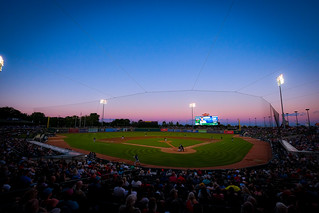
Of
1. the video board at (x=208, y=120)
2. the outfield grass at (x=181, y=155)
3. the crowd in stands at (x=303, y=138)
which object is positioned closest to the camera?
the outfield grass at (x=181, y=155)

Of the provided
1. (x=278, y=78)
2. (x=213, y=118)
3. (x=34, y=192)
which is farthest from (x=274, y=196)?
(x=213, y=118)

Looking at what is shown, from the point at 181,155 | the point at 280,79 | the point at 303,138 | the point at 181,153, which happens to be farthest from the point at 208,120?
the point at 181,155

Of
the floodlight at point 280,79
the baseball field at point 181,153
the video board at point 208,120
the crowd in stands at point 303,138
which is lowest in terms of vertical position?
the baseball field at point 181,153

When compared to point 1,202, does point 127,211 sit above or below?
above

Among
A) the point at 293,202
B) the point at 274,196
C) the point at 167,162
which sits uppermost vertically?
the point at 293,202

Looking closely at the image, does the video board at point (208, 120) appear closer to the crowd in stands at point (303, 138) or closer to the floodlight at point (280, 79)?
the crowd in stands at point (303, 138)

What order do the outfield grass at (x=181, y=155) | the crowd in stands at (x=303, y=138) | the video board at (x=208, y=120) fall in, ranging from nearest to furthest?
the outfield grass at (x=181, y=155)
the crowd in stands at (x=303, y=138)
the video board at (x=208, y=120)

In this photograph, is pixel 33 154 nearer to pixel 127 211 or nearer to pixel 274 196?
pixel 127 211

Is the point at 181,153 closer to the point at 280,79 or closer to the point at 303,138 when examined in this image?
the point at 280,79

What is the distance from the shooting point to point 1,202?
13.2 ft

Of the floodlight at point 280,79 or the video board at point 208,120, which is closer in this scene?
the floodlight at point 280,79

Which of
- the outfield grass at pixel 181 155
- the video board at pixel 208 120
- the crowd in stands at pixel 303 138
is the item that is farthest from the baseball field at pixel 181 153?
the video board at pixel 208 120

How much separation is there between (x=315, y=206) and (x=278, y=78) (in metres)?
22.6

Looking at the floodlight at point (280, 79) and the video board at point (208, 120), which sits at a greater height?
the floodlight at point (280, 79)
